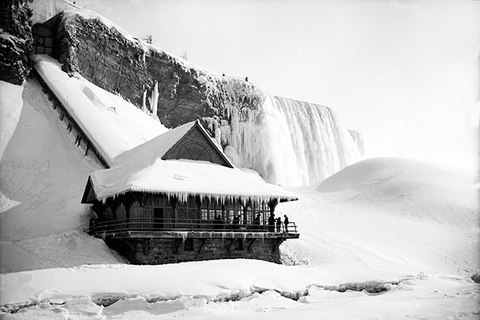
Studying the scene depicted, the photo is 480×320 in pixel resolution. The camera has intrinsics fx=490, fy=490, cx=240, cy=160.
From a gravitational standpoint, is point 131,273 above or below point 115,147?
below

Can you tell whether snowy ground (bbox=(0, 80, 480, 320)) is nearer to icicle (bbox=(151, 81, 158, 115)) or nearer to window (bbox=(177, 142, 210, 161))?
window (bbox=(177, 142, 210, 161))

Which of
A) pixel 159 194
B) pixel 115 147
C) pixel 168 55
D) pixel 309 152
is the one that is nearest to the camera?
pixel 159 194

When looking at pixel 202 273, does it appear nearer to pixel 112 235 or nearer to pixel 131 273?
pixel 131 273

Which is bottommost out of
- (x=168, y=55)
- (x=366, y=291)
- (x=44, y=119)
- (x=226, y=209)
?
(x=366, y=291)

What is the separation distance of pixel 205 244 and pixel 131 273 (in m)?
7.01

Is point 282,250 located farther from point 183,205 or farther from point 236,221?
point 183,205

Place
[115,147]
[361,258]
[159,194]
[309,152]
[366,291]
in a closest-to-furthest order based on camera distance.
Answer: [366,291]
[159,194]
[361,258]
[115,147]
[309,152]

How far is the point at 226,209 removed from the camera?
2836 centimetres

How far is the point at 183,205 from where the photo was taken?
2714 centimetres

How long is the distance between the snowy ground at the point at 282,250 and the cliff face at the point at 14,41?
5.60 feet

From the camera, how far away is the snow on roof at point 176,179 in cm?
2483

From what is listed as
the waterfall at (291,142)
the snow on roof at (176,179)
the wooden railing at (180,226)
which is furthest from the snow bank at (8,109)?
the waterfall at (291,142)

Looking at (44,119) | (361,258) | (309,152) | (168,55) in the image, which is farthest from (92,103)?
(309,152)

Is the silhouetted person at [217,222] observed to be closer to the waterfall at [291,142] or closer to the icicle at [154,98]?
the icicle at [154,98]
